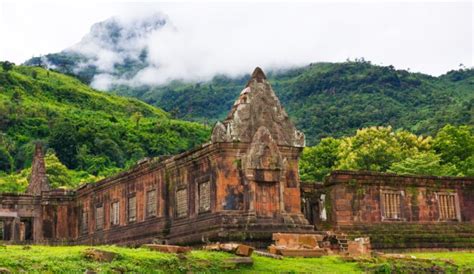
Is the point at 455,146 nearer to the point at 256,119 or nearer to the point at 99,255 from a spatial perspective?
the point at 256,119

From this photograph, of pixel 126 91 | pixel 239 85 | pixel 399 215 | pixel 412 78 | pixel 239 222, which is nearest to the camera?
pixel 239 222

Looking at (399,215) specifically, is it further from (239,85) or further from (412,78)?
(239,85)

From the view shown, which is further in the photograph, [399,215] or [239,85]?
[239,85]

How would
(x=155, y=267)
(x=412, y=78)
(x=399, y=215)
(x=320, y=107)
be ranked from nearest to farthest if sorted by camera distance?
(x=155, y=267)
(x=399, y=215)
(x=320, y=107)
(x=412, y=78)

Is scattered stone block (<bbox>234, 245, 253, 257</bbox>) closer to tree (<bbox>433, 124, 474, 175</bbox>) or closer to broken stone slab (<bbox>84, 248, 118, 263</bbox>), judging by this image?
broken stone slab (<bbox>84, 248, 118, 263</bbox>)

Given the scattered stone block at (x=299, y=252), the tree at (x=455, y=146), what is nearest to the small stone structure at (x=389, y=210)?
the scattered stone block at (x=299, y=252)

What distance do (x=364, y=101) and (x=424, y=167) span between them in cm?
5338

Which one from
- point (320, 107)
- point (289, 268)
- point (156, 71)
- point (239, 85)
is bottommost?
point (289, 268)

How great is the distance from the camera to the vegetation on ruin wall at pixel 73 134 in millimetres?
84875

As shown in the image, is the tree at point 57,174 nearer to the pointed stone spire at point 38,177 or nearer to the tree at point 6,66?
the pointed stone spire at point 38,177

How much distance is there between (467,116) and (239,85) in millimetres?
84731

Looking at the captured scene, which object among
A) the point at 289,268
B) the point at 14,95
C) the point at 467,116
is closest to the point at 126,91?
the point at 14,95

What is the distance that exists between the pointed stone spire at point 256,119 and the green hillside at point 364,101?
4659 cm

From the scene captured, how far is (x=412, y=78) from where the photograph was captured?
109 meters
